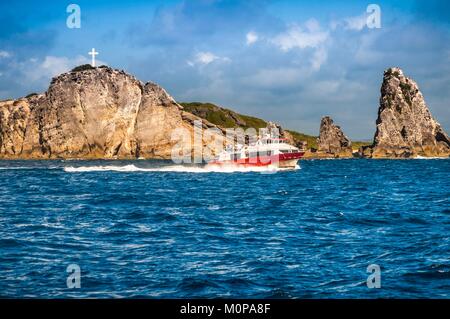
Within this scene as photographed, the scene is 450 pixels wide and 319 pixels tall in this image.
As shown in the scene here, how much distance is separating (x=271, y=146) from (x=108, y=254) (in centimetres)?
8491

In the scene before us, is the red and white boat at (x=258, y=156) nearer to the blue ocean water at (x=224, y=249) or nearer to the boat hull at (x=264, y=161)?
the boat hull at (x=264, y=161)

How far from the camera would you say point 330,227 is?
2958 centimetres

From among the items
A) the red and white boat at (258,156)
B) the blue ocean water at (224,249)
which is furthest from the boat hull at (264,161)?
the blue ocean water at (224,249)

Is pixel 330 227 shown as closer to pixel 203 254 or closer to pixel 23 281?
pixel 203 254

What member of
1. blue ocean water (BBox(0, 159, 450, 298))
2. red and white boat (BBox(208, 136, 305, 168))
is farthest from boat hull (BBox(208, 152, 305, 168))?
blue ocean water (BBox(0, 159, 450, 298))

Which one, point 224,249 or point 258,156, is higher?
point 258,156

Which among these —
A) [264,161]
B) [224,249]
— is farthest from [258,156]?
[224,249]

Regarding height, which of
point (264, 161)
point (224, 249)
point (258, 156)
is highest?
point (258, 156)

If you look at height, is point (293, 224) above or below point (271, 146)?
below

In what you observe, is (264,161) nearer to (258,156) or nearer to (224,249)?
(258,156)

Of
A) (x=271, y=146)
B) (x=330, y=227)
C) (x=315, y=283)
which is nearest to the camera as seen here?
(x=315, y=283)

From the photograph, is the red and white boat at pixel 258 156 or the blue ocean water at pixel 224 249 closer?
the blue ocean water at pixel 224 249

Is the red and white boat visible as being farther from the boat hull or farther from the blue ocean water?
the blue ocean water
